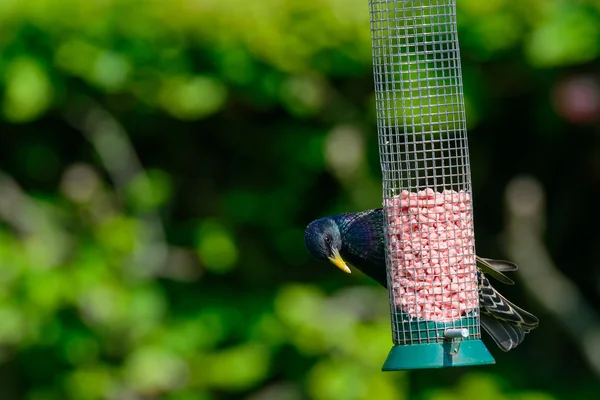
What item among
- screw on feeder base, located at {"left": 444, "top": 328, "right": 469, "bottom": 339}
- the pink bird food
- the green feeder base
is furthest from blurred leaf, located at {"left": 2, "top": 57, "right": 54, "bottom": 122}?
screw on feeder base, located at {"left": 444, "top": 328, "right": 469, "bottom": 339}

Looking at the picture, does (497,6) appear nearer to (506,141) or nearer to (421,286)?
(506,141)

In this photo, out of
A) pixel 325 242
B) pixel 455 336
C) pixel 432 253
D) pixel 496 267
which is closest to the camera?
pixel 455 336

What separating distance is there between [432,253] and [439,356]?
492 mm

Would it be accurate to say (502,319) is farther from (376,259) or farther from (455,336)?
(455,336)

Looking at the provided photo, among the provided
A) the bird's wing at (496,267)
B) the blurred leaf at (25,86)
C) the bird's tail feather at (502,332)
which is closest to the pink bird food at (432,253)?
the bird's wing at (496,267)

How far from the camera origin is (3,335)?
6.44 meters

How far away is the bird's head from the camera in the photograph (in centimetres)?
430

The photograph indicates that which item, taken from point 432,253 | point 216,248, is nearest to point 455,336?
point 432,253

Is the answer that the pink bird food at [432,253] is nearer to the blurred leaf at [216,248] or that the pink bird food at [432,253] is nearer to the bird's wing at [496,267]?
the bird's wing at [496,267]

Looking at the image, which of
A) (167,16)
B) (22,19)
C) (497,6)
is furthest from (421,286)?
(22,19)

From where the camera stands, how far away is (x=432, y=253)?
4.09 meters

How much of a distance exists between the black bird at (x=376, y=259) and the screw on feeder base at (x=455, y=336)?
1.99 ft

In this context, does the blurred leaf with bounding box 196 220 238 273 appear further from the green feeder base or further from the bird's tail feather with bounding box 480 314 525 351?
the green feeder base

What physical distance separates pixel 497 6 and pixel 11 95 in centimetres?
273
